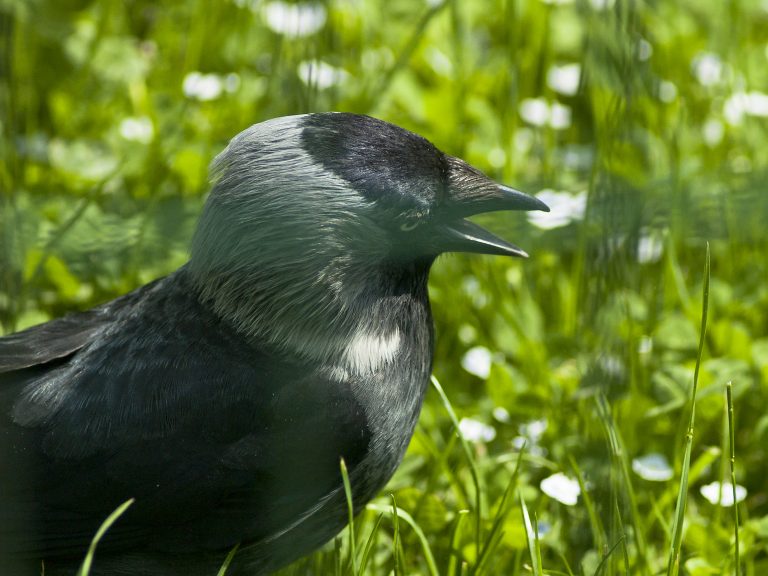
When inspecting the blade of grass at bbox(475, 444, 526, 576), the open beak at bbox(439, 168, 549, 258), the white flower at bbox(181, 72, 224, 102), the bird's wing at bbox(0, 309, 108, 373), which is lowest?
the blade of grass at bbox(475, 444, 526, 576)

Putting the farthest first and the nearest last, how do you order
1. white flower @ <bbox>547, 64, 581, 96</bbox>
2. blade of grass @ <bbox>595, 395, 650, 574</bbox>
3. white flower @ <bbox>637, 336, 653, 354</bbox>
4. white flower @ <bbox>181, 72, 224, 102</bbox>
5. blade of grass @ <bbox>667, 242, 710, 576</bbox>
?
white flower @ <bbox>547, 64, 581, 96</bbox> → white flower @ <bbox>181, 72, 224, 102</bbox> → white flower @ <bbox>637, 336, 653, 354</bbox> → blade of grass @ <bbox>595, 395, 650, 574</bbox> → blade of grass @ <bbox>667, 242, 710, 576</bbox>

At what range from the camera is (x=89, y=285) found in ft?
11.3

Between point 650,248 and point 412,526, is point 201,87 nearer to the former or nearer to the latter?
point 650,248

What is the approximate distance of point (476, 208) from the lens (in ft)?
8.23

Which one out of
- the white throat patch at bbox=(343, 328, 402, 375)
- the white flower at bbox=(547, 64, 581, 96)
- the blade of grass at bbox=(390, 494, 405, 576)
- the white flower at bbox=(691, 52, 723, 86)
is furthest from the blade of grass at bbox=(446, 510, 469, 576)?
the white flower at bbox=(691, 52, 723, 86)

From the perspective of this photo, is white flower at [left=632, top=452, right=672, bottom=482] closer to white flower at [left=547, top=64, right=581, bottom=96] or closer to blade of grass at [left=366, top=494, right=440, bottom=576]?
blade of grass at [left=366, top=494, right=440, bottom=576]

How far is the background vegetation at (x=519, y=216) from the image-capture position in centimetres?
257

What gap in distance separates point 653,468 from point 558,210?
3.14 feet

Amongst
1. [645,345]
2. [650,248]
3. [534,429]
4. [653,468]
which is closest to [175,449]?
[534,429]

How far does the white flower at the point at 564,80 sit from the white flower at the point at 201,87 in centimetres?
121

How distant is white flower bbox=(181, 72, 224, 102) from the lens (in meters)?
4.25

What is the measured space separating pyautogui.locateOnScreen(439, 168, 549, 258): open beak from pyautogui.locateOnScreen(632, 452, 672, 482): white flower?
72cm

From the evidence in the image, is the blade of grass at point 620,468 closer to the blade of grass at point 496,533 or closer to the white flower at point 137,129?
the blade of grass at point 496,533

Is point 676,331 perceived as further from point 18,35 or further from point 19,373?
point 18,35
